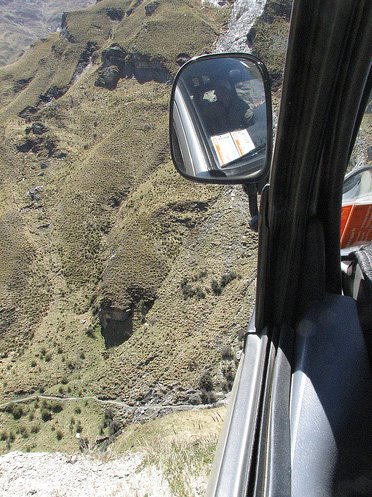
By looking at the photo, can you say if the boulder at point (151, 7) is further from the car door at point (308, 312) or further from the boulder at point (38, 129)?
the car door at point (308, 312)

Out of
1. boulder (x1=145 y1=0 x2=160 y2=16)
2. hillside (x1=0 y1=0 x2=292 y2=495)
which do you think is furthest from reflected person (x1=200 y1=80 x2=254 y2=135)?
boulder (x1=145 y1=0 x2=160 y2=16)

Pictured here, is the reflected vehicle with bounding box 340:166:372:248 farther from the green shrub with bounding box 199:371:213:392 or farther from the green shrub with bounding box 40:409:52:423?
the green shrub with bounding box 40:409:52:423

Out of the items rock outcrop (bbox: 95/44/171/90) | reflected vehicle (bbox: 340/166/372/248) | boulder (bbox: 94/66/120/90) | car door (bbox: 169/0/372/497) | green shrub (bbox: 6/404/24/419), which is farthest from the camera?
boulder (bbox: 94/66/120/90)

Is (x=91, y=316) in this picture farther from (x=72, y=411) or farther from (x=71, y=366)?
(x=72, y=411)

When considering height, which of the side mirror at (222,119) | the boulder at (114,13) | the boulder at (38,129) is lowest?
the side mirror at (222,119)

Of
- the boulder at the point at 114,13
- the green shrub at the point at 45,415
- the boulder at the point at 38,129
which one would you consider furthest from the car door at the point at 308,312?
the boulder at the point at 114,13

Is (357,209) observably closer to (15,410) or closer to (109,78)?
(15,410)
